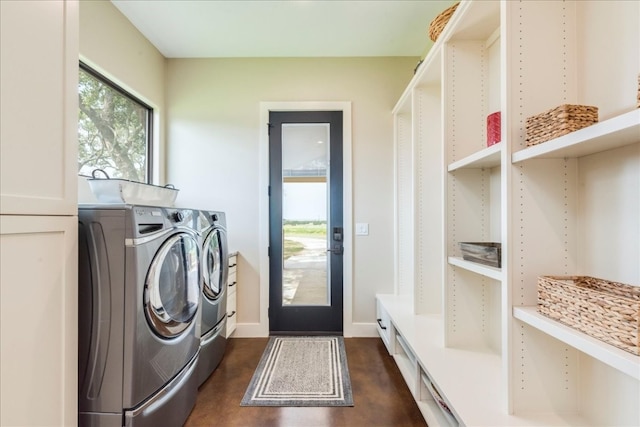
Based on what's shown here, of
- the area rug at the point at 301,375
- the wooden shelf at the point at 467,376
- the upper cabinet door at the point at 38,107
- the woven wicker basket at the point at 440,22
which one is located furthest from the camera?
the area rug at the point at 301,375

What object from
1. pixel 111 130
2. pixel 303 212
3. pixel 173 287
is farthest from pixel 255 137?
pixel 173 287

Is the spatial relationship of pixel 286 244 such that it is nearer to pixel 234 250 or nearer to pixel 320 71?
pixel 234 250

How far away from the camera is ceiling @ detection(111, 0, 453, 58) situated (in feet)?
7.00

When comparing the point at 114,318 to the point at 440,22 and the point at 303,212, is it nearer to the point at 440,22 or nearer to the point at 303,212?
the point at 303,212

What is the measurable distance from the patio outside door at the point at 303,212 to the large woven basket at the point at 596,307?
1.95 m

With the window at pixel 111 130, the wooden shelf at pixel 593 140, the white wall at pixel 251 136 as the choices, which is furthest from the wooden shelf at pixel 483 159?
the window at pixel 111 130

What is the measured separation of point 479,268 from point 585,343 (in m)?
0.51

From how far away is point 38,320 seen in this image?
0.96 m

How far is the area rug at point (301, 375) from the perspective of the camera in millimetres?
1847

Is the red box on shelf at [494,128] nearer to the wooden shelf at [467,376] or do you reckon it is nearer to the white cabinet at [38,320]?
the wooden shelf at [467,376]

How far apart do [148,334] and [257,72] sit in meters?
2.52

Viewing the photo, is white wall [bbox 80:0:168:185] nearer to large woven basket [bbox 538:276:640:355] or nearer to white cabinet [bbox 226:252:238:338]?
→ white cabinet [bbox 226:252:238:338]

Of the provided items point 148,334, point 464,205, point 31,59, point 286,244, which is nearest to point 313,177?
point 286,244

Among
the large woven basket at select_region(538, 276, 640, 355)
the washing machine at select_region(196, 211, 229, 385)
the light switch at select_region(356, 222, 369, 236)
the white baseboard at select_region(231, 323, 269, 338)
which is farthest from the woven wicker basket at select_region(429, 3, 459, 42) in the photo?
the white baseboard at select_region(231, 323, 269, 338)
